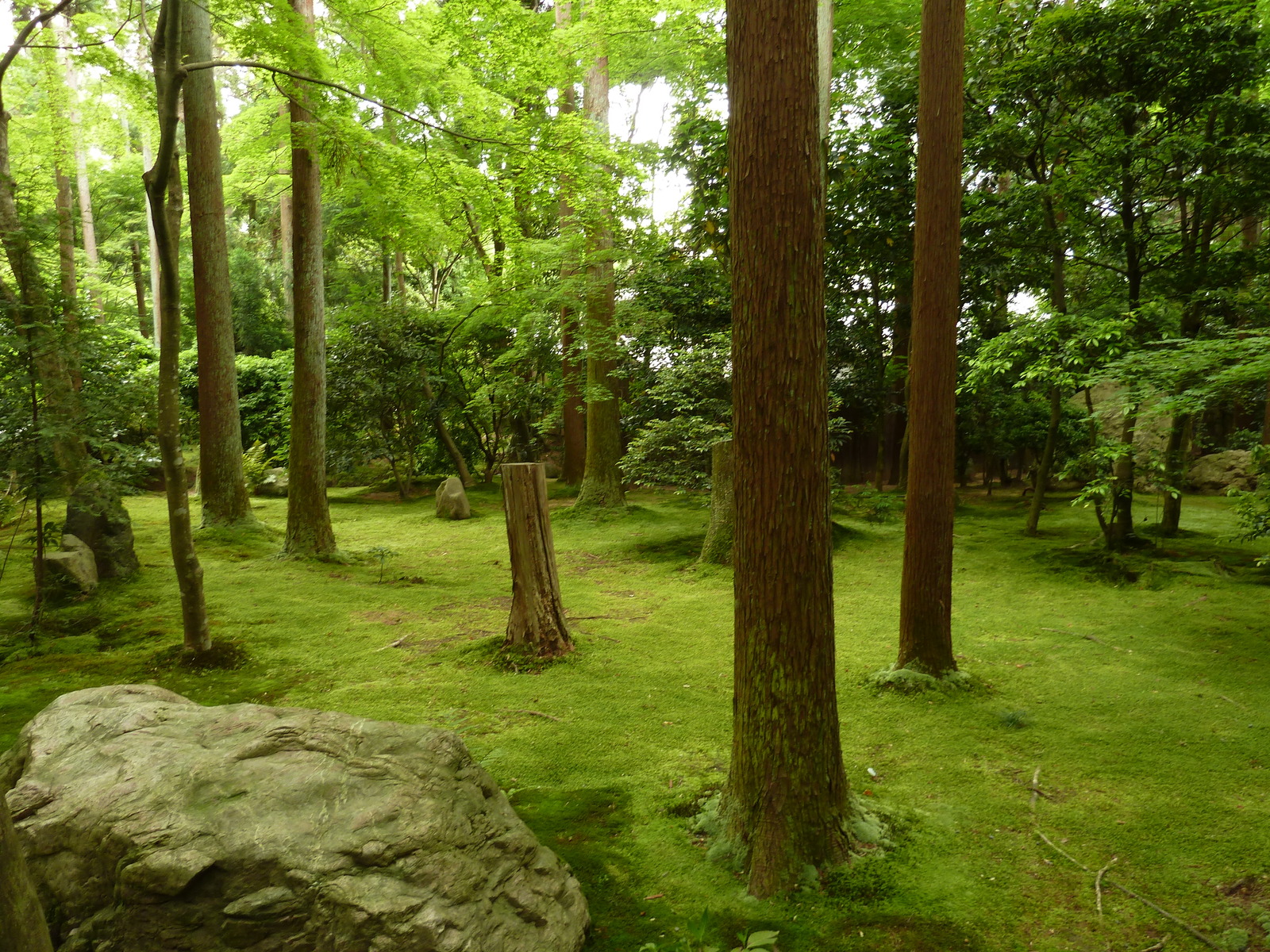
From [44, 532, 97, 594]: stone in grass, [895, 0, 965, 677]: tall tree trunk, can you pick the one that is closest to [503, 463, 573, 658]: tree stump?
[895, 0, 965, 677]: tall tree trunk

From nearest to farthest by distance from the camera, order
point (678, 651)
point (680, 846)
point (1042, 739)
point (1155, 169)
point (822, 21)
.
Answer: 1. point (680, 846)
2. point (1042, 739)
3. point (678, 651)
4. point (1155, 169)
5. point (822, 21)

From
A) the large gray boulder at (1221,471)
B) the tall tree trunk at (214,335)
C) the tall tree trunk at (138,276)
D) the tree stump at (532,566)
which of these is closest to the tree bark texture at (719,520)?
the tree stump at (532,566)

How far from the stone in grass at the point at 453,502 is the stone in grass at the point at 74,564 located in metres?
5.87

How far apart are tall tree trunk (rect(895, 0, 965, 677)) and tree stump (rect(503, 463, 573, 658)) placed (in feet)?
8.23

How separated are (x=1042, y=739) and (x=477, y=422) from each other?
43.4 feet

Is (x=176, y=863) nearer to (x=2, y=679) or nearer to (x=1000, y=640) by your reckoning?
(x=2, y=679)

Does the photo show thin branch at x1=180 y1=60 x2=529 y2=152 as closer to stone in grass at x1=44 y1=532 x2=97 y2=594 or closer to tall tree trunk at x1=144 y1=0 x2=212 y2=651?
tall tree trunk at x1=144 y1=0 x2=212 y2=651

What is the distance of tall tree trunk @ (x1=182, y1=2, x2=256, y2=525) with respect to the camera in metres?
9.11

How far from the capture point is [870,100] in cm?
1002

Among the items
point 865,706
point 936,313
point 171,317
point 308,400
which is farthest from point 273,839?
point 308,400

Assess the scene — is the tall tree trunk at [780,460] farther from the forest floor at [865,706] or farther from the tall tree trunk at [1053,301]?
the tall tree trunk at [1053,301]

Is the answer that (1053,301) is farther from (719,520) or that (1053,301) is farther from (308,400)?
(308,400)

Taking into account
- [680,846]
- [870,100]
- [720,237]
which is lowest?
[680,846]

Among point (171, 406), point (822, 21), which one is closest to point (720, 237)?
point (822, 21)
